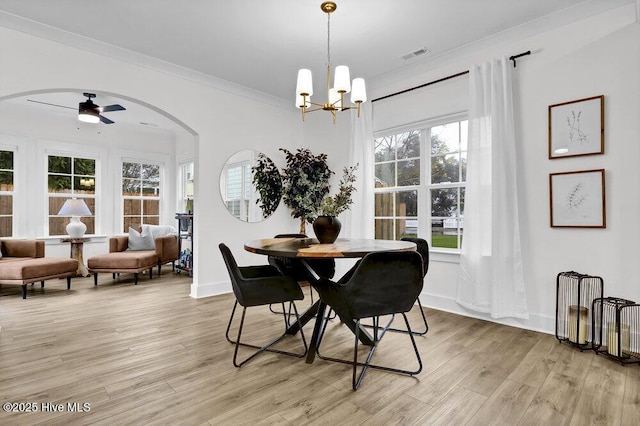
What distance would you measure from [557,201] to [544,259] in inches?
21.4

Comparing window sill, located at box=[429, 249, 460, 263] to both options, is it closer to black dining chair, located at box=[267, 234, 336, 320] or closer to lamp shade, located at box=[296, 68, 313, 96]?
black dining chair, located at box=[267, 234, 336, 320]

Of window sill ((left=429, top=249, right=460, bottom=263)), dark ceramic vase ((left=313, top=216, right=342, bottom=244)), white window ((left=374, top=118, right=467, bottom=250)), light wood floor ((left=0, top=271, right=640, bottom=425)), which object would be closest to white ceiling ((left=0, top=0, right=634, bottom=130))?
white window ((left=374, top=118, right=467, bottom=250))

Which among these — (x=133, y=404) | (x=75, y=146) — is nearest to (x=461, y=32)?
(x=133, y=404)

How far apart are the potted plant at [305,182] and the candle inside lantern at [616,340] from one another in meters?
3.41

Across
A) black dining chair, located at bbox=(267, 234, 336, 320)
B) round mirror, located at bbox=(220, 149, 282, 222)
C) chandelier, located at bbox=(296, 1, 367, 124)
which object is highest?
chandelier, located at bbox=(296, 1, 367, 124)

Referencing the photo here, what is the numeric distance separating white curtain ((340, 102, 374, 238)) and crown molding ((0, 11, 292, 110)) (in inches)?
60.0

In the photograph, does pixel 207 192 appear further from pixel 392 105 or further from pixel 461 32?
pixel 461 32

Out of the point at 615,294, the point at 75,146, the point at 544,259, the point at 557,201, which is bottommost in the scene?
the point at 615,294

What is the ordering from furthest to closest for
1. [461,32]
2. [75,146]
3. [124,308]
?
[75,146]
[124,308]
[461,32]

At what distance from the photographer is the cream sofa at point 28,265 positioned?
425 centimetres

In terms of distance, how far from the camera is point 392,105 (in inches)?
170

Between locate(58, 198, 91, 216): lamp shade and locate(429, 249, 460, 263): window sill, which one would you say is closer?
locate(429, 249, 460, 263): window sill

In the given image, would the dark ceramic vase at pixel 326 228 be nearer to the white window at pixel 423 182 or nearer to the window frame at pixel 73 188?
the white window at pixel 423 182

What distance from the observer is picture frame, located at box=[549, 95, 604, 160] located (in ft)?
9.30
